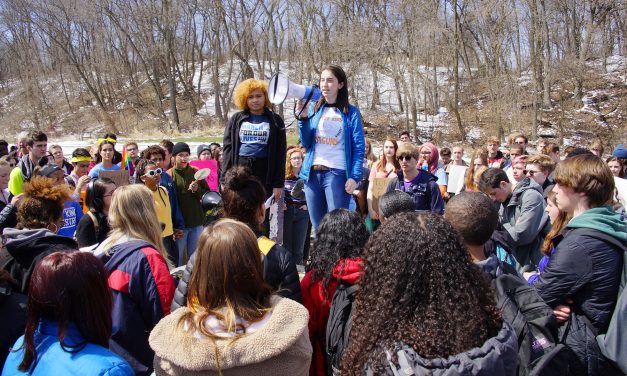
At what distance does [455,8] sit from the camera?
2455cm

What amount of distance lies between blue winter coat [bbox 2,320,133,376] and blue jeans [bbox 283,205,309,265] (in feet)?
14.3

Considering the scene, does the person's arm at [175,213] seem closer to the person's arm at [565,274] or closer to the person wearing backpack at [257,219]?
the person wearing backpack at [257,219]

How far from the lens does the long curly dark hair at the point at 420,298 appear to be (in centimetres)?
168

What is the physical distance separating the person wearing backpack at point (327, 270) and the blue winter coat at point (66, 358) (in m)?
1.19

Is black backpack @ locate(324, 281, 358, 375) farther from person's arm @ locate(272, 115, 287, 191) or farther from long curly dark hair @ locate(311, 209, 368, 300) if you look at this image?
person's arm @ locate(272, 115, 287, 191)

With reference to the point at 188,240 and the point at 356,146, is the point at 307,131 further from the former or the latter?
the point at 188,240

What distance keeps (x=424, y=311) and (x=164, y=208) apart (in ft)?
13.5

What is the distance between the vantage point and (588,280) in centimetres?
239

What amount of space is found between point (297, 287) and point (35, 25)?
4765 cm

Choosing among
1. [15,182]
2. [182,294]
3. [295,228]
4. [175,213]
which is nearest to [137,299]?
[182,294]

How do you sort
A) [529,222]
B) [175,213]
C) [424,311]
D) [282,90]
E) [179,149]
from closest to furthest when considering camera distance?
[424,311] → [529,222] → [282,90] → [175,213] → [179,149]

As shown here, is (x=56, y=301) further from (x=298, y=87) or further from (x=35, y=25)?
(x=35, y=25)

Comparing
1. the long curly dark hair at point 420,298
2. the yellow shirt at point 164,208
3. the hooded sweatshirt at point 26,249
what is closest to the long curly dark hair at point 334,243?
the long curly dark hair at point 420,298

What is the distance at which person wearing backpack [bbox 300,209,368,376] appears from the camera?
2.69 m
